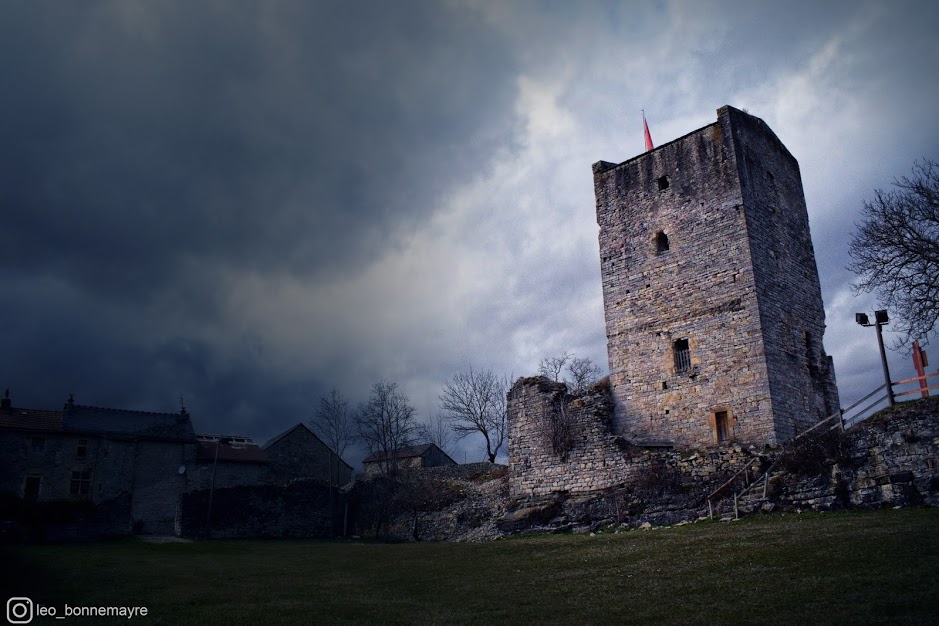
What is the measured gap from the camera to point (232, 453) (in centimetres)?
4194

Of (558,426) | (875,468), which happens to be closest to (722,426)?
(558,426)

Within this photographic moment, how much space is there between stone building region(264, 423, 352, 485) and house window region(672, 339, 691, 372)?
27645 millimetres

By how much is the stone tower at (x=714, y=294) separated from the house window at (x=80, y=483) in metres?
29.2

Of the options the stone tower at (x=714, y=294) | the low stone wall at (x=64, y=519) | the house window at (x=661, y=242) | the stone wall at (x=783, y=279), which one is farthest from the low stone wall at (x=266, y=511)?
the stone wall at (x=783, y=279)

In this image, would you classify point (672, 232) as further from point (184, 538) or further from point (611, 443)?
point (184, 538)

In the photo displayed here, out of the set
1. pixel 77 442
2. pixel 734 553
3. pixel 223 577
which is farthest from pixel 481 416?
pixel 734 553

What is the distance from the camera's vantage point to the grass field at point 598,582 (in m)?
8.29

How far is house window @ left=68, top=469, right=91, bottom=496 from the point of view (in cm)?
3541

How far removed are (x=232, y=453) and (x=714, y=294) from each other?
32006mm

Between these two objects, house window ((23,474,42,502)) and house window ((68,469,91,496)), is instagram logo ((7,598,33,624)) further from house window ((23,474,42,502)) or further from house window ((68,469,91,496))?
house window ((68,469,91,496))

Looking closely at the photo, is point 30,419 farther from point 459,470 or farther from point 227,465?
point 459,470

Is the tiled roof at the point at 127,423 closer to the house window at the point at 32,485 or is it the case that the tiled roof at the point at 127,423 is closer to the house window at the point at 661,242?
the house window at the point at 32,485

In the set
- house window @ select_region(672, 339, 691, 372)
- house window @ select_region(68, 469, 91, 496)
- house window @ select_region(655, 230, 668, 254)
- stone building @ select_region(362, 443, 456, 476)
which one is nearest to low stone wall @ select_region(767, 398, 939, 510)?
house window @ select_region(672, 339, 691, 372)

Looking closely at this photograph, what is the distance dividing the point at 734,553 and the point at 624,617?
4038 mm
